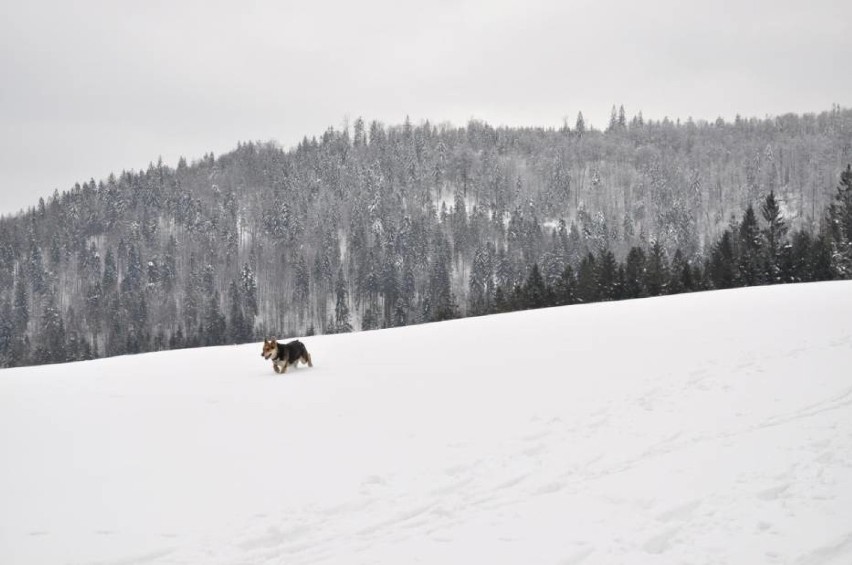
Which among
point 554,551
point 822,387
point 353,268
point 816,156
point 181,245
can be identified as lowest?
point 554,551

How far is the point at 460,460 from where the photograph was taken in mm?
8477

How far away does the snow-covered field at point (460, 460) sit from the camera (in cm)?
612

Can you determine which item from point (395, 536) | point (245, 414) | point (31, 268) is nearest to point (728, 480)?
point (395, 536)

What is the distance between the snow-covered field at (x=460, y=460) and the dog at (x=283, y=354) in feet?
1.30

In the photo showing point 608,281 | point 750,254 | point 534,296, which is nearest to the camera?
point 750,254

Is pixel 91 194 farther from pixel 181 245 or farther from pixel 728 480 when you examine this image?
pixel 728 480

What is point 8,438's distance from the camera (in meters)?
9.55

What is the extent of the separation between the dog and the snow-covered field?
395 mm

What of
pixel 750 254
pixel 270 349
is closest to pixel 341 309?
pixel 750 254

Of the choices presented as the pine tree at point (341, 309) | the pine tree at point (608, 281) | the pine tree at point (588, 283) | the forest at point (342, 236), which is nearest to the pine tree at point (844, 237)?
the pine tree at point (608, 281)

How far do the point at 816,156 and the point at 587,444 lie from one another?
21599cm

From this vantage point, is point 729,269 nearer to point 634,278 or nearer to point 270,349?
point 634,278

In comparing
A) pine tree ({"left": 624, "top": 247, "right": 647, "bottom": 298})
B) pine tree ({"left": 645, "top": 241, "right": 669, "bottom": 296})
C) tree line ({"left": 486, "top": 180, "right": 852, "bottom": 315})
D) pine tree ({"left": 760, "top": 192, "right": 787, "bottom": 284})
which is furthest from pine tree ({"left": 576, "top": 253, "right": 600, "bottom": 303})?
pine tree ({"left": 760, "top": 192, "right": 787, "bottom": 284})

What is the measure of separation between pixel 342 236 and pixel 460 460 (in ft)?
521
